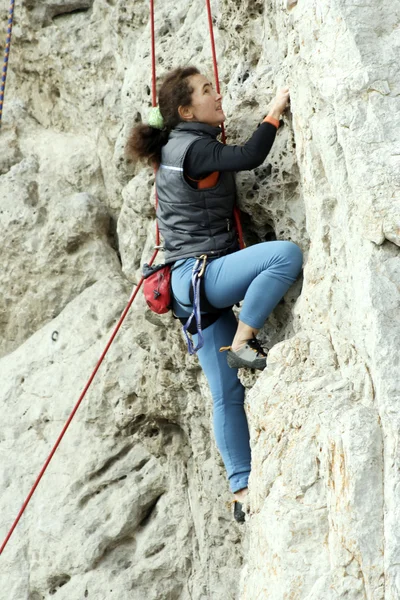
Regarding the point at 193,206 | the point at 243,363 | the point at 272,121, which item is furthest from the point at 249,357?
the point at 272,121

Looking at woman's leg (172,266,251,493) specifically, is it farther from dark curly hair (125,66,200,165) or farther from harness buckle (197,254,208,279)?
dark curly hair (125,66,200,165)

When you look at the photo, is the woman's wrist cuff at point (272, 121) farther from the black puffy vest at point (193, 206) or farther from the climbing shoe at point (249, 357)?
the climbing shoe at point (249, 357)

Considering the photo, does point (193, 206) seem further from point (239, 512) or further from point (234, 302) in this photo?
point (239, 512)

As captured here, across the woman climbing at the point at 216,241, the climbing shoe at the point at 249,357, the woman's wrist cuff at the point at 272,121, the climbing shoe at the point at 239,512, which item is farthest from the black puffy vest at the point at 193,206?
the climbing shoe at the point at 239,512

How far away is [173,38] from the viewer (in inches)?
211

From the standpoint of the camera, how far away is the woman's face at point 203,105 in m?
4.34

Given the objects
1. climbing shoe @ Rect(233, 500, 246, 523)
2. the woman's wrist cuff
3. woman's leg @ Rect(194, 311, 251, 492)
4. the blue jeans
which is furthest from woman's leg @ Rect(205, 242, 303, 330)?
climbing shoe @ Rect(233, 500, 246, 523)

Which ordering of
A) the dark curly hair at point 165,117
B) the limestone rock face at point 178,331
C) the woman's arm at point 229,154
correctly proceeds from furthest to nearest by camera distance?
the dark curly hair at point 165,117 → the woman's arm at point 229,154 → the limestone rock face at point 178,331

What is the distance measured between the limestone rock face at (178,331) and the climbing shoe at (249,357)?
0.13m

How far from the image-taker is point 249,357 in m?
4.19

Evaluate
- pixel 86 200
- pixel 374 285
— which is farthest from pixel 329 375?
pixel 86 200

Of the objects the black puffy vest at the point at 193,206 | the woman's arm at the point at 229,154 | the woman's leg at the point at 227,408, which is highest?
the woman's arm at the point at 229,154

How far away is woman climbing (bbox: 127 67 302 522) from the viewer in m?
4.12

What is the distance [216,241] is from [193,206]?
193 mm
